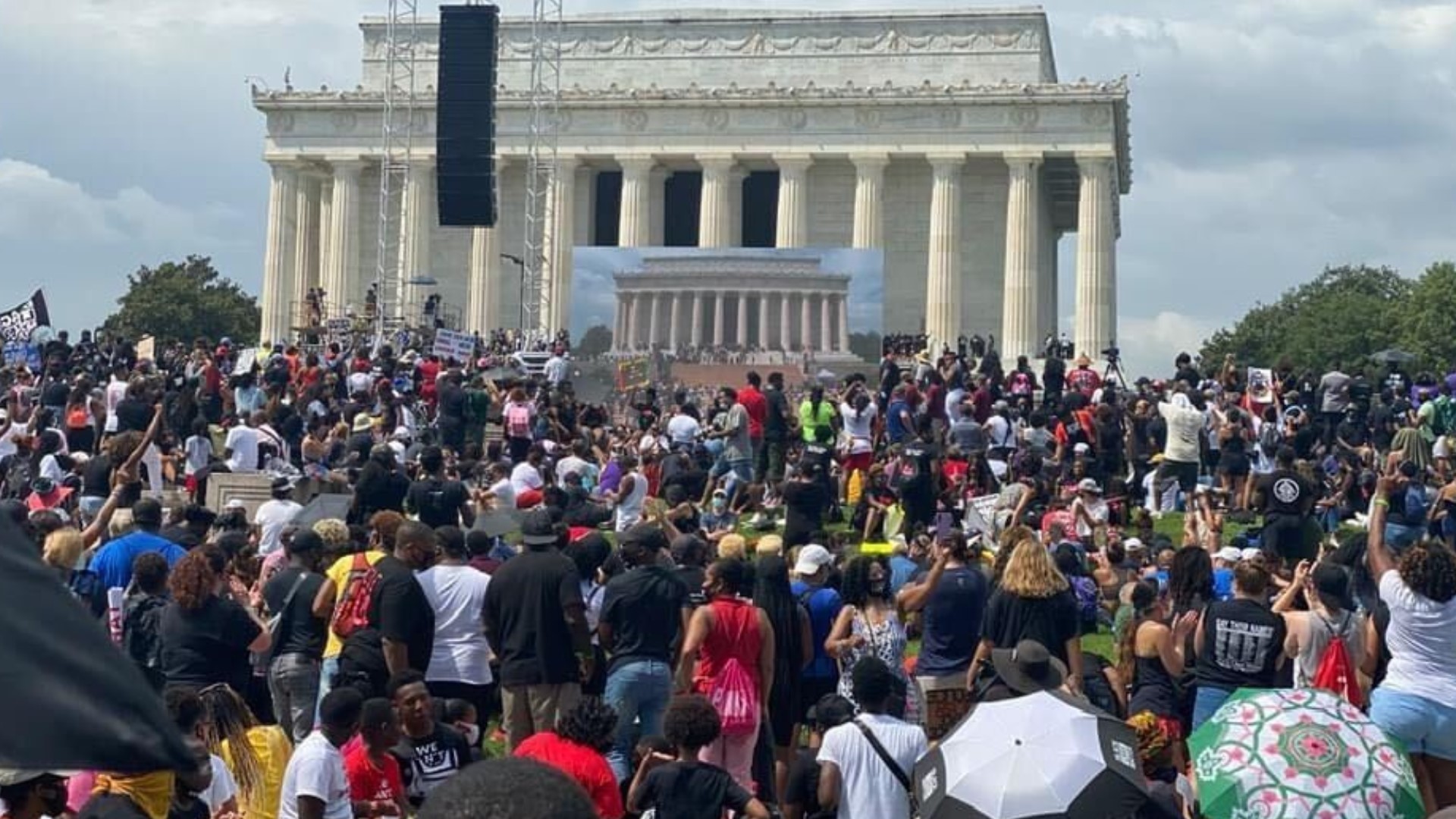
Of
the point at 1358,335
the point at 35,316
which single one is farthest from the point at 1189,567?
the point at 1358,335

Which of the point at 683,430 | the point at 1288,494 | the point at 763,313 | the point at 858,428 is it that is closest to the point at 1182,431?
the point at 858,428

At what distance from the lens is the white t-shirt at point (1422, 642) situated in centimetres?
909

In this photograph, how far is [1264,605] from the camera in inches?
392

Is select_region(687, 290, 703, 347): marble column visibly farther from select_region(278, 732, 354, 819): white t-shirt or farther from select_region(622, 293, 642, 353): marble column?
select_region(278, 732, 354, 819): white t-shirt

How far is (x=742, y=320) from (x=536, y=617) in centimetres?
2453

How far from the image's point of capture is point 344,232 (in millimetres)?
68812

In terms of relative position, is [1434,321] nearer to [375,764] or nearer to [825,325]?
[825,325]

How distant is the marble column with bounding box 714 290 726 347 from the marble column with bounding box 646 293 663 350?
1140 mm

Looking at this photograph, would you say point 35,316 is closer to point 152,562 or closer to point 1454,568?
point 152,562

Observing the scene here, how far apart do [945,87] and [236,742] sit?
2248 inches

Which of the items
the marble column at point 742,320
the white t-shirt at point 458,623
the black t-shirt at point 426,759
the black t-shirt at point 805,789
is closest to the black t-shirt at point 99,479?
the white t-shirt at point 458,623

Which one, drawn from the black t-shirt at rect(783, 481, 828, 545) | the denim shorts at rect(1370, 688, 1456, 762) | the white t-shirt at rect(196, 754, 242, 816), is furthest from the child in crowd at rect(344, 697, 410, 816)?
the black t-shirt at rect(783, 481, 828, 545)

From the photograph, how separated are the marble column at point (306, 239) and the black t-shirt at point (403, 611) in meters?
59.9

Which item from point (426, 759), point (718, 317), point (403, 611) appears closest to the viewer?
point (426, 759)
